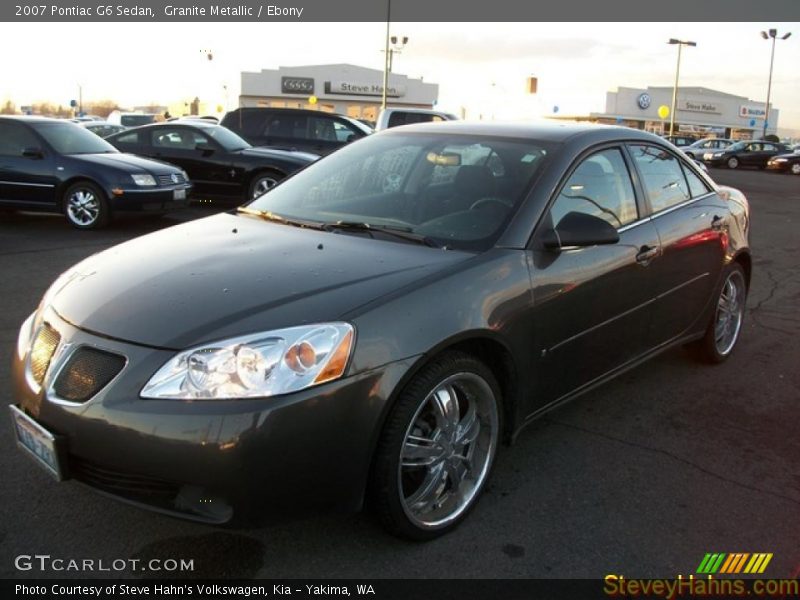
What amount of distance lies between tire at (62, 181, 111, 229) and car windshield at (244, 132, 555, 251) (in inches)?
255

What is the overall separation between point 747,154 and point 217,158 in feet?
104

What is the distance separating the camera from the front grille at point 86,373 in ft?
7.98

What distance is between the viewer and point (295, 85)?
208 feet

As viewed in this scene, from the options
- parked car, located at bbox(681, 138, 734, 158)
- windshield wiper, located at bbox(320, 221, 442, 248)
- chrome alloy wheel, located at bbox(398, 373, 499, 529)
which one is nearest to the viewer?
chrome alloy wheel, located at bbox(398, 373, 499, 529)

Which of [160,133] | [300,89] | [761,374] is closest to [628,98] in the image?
[300,89]

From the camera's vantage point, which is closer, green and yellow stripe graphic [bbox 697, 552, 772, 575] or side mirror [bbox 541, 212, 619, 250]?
green and yellow stripe graphic [bbox 697, 552, 772, 575]

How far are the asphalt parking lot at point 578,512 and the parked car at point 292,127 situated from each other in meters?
10.6

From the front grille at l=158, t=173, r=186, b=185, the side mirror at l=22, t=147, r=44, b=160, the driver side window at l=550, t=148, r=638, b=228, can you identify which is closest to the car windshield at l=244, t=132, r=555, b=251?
the driver side window at l=550, t=148, r=638, b=228

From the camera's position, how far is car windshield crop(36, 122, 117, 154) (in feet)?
32.7

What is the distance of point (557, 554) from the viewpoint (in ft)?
9.07

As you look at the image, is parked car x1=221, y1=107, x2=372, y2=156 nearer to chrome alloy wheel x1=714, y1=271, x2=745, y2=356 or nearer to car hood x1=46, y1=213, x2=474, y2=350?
chrome alloy wheel x1=714, y1=271, x2=745, y2=356

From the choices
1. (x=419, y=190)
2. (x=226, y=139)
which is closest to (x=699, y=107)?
(x=226, y=139)

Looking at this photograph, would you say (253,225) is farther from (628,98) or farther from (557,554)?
(628,98)

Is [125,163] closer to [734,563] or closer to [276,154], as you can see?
[276,154]
